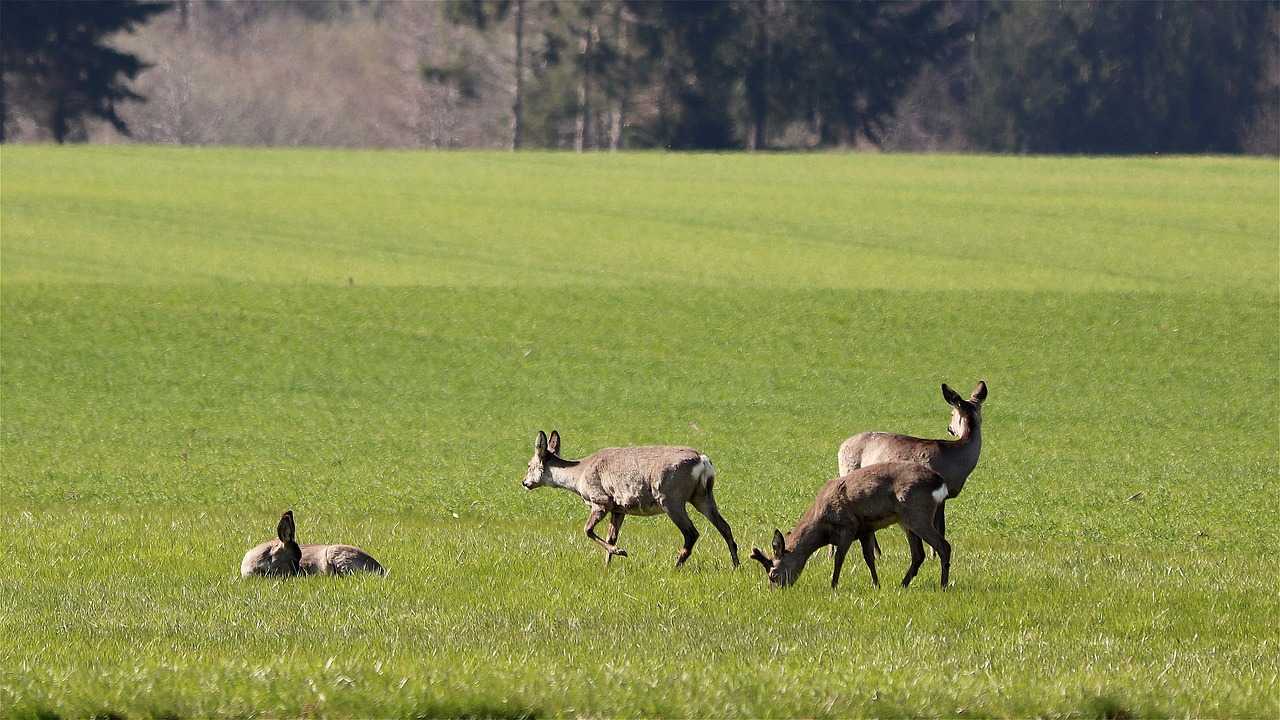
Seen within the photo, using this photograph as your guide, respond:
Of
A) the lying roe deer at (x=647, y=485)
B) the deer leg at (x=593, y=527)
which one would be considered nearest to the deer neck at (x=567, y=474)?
the lying roe deer at (x=647, y=485)

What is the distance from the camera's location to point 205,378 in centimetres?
3156

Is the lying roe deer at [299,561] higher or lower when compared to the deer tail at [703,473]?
lower

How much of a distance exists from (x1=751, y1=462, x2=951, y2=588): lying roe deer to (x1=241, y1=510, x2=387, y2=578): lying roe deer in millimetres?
2936

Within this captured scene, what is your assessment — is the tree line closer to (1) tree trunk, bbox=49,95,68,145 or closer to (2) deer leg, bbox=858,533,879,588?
(1) tree trunk, bbox=49,95,68,145

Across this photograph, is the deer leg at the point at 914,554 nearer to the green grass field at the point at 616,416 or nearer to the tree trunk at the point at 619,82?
the green grass field at the point at 616,416

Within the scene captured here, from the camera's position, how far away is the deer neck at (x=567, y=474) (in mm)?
14195

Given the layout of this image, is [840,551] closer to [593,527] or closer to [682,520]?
[682,520]

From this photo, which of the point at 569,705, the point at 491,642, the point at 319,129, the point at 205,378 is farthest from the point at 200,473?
the point at 319,129

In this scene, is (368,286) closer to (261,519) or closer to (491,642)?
(261,519)

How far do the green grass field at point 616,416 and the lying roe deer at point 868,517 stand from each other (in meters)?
0.26

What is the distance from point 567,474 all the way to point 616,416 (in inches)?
545

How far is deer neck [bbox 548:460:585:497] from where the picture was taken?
14.2 m

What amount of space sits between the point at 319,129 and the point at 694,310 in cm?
8054

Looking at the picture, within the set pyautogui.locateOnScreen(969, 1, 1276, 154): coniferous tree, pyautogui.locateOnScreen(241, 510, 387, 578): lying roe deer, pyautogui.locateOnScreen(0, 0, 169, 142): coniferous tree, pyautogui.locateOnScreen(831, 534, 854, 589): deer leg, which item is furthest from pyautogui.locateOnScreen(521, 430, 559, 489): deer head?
pyautogui.locateOnScreen(969, 1, 1276, 154): coniferous tree
